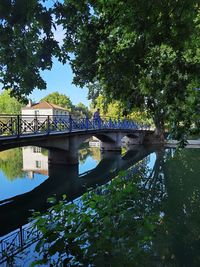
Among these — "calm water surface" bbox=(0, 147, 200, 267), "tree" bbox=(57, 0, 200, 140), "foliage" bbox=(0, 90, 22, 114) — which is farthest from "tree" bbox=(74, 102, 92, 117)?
"tree" bbox=(57, 0, 200, 140)

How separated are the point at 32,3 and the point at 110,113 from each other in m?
47.6

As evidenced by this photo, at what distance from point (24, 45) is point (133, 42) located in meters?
1.86

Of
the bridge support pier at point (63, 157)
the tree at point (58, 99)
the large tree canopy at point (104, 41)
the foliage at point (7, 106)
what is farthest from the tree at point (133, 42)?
the tree at point (58, 99)

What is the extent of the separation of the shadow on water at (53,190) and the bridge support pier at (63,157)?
345 millimetres

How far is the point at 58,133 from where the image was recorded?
17.9m

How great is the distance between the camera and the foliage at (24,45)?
373 centimetres

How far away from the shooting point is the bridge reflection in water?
304 inches

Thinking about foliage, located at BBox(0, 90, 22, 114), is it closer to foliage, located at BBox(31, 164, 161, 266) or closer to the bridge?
the bridge

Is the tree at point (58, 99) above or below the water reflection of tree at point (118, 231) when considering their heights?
above

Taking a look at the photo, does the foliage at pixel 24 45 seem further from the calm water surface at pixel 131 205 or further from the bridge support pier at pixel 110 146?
the bridge support pier at pixel 110 146

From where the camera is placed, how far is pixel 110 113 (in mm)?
51156

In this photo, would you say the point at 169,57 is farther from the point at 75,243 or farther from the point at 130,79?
the point at 75,243

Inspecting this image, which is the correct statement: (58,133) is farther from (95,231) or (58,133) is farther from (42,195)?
(95,231)

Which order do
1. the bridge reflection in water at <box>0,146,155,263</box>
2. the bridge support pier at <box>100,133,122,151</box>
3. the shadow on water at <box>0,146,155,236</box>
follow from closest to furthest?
the bridge reflection in water at <box>0,146,155,263</box> → the shadow on water at <box>0,146,155,236</box> → the bridge support pier at <box>100,133,122,151</box>
